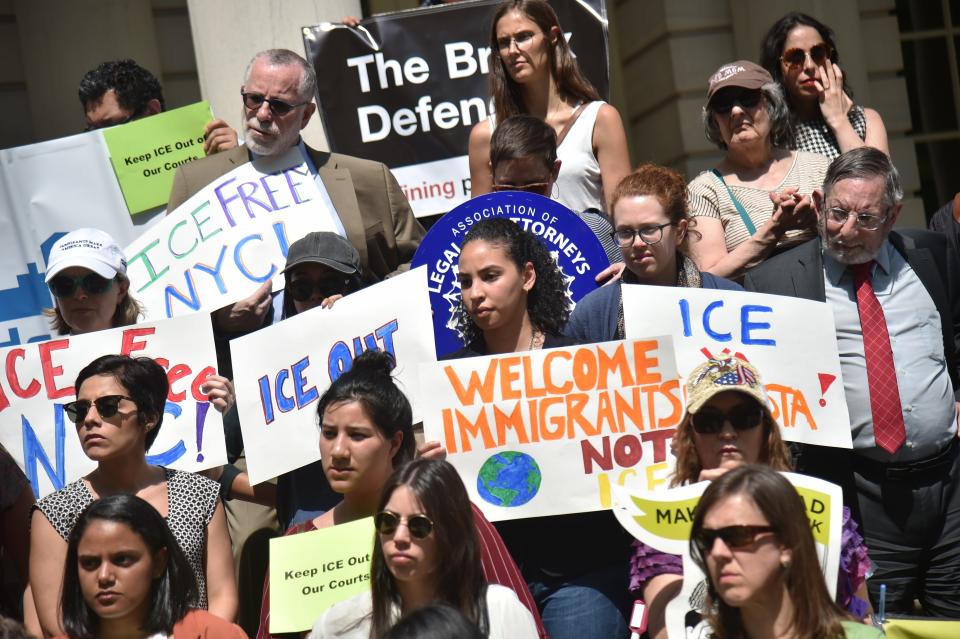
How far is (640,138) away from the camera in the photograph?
1175cm

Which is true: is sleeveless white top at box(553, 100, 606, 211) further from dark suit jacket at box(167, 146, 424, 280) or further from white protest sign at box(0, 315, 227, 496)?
white protest sign at box(0, 315, 227, 496)

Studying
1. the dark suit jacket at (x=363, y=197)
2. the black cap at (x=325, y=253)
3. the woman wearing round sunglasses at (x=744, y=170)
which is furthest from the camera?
the dark suit jacket at (x=363, y=197)

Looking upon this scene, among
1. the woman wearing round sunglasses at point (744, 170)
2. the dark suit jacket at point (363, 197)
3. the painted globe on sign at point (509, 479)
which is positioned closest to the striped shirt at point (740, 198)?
the woman wearing round sunglasses at point (744, 170)

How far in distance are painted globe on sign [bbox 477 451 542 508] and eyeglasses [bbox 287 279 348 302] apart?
1045 mm

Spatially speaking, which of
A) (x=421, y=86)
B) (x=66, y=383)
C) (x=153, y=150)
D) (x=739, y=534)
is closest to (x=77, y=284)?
(x=66, y=383)

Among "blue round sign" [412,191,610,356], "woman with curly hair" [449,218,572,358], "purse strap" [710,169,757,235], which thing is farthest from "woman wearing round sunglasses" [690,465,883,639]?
"purse strap" [710,169,757,235]

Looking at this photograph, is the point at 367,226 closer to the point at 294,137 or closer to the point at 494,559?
the point at 294,137

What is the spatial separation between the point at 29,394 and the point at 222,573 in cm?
145

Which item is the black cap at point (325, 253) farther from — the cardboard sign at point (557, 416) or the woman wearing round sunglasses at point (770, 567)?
the woman wearing round sunglasses at point (770, 567)

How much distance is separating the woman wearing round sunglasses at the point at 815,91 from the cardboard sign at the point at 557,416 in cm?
189

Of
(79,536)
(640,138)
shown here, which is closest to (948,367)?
(79,536)

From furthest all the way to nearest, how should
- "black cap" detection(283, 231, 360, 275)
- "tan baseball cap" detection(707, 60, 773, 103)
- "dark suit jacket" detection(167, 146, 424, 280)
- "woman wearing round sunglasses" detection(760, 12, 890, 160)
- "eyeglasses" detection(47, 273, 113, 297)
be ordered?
"woman wearing round sunglasses" detection(760, 12, 890, 160) < "dark suit jacket" detection(167, 146, 424, 280) < "tan baseball cap" detection(707, 60, 773, 103) < "eyeglasses" detection(47, 273, 113, 297) < "black cap" detection(283, 231, 360, 275)

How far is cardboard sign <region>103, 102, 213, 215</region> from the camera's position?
7336 mm

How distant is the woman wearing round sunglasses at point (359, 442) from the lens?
4.92 m
